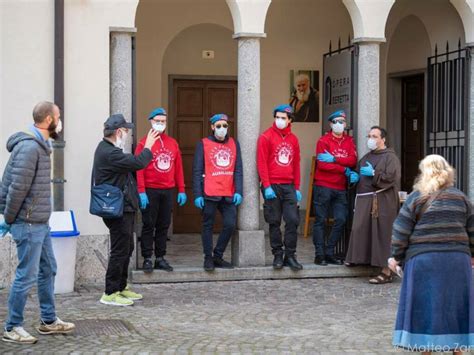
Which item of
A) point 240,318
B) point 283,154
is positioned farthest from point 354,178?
point 240,318

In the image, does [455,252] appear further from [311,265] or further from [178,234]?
[178,234]

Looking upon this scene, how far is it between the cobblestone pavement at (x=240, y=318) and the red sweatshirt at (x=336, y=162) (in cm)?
123

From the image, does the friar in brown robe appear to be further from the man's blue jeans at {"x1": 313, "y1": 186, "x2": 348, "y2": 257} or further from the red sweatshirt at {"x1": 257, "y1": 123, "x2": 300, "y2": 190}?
the red sweatshirt at {"x1": 257, "y1": 123, "x2": 300, "y2": 190}

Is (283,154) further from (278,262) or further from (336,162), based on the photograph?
(278,262)

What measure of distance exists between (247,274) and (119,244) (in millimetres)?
2445

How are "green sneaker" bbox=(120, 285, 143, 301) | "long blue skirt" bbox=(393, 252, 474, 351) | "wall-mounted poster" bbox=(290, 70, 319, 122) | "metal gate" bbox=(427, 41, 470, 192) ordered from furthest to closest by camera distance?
"wall-mounted poster" bbox=(290, 70, 319, 122) < "metal gate" bbox=(427, 41, 470, 192) < "green sneaker" bbox=(120, 285, 143, 301) < "long blue skirt" bbox=(393, 252, 474, 351)

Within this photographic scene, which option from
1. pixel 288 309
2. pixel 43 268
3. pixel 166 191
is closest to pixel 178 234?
pixel 166 191

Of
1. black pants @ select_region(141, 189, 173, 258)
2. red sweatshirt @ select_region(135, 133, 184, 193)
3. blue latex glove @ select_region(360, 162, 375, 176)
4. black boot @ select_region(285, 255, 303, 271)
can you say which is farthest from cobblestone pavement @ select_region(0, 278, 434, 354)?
blue latex glove @ select_region(360, 162, 375, 176)

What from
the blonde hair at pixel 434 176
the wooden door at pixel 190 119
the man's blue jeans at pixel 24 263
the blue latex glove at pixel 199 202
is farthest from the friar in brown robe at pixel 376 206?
the man's blue jeans at pixel 24 263

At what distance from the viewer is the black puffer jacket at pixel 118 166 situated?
8.70m

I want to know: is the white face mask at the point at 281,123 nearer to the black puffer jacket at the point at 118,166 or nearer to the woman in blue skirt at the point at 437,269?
the black puffer jacket at the point at 118,166

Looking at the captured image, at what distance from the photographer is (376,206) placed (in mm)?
10781

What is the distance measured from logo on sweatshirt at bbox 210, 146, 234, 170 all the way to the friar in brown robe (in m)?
1.65

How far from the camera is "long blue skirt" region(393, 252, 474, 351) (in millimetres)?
6145
